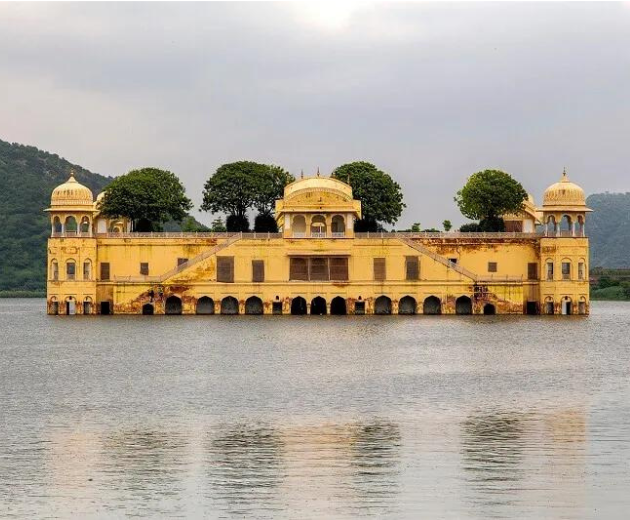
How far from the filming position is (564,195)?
86.6 meters

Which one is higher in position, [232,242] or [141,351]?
[232,242]

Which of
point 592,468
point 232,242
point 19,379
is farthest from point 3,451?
point 232,242

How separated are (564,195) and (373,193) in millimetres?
15686

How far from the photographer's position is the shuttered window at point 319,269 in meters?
84.5

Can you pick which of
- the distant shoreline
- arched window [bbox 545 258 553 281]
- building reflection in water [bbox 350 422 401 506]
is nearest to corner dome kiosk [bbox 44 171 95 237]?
arched window [bbox 545 258 553 281]

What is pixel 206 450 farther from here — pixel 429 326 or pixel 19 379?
pixel 429 326

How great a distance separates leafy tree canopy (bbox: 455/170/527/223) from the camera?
95.0 m

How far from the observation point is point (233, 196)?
95562mm

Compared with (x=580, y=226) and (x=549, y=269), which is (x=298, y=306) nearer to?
(x=549, y=269)

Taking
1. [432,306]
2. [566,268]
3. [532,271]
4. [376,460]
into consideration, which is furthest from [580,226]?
[376,460]

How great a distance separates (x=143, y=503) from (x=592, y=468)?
817 centimetres

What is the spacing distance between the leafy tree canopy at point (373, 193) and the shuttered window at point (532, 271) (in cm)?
1359

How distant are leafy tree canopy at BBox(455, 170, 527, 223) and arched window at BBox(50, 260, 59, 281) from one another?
2762cm

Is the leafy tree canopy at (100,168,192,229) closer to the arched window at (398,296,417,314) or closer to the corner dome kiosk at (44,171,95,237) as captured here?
the corner dome kiosk at (44,171,95,237)
